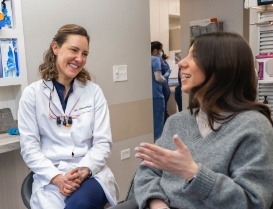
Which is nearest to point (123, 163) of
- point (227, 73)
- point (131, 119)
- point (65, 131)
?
point (131, 119)

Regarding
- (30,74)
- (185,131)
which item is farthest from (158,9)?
(185,131)

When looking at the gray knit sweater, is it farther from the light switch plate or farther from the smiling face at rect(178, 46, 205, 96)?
the light switch plate

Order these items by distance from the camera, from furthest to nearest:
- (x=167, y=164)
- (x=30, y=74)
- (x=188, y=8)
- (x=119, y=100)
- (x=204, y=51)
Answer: (x=188, y=8) < (x=119, y=100) < (x=30, y=74) < (x=204, y=51) < (x=167, y=164)

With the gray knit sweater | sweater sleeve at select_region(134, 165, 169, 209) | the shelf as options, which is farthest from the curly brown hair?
the gray knit sweater

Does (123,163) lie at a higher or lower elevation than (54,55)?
lower

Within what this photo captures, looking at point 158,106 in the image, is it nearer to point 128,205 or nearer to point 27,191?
point 27,191

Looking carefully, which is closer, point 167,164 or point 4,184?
point 167,164

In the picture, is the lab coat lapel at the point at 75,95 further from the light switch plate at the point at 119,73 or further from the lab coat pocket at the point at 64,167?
the light switch plate at the point at 119,73

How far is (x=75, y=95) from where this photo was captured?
5.56ft

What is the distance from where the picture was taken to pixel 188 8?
3.74 metres

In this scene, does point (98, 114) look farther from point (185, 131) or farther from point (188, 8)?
point (188, 8)

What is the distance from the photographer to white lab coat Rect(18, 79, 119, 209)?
5.06ft

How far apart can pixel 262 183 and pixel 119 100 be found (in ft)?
5.15

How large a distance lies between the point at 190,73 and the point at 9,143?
1026 mm
